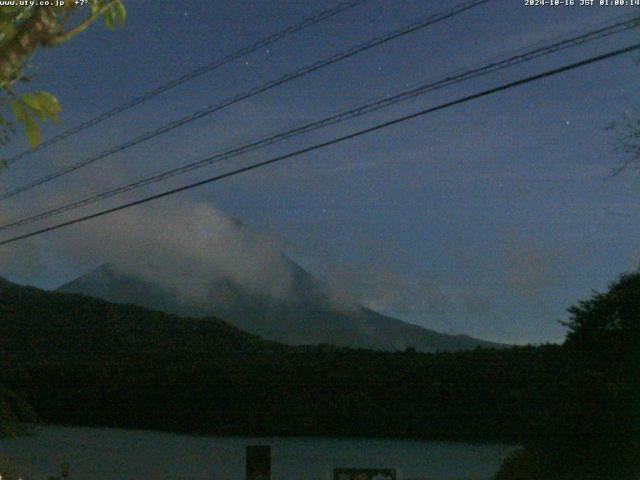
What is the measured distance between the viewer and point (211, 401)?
27.1 meters

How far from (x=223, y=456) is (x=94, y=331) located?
12024mm

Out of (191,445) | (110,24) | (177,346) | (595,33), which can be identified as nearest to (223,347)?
(177,346)

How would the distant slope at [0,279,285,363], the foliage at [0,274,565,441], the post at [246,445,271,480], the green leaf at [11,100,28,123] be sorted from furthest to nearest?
the distant slope at [0,279,285,363] < the foliage at [0,274,565,441] < the post at [246,445,271,480] < the green leaf at [11,100,28,123]

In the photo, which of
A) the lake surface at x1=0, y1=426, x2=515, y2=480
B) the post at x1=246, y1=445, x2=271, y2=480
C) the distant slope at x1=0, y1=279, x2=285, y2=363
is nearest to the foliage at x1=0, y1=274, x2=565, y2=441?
the distant slope at x1=0, y1=279, x2=285, y2=363

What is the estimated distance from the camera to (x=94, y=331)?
33.7m

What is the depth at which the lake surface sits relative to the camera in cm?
1944

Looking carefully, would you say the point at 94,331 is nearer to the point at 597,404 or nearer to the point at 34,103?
the point at 597,404

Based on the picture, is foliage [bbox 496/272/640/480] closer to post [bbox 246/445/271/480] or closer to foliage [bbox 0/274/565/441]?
foliage [bbox 0/274/565/441]

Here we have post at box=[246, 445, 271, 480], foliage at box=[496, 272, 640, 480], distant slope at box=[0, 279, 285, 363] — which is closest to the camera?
foliage at box=[496, 272, 640, 480]

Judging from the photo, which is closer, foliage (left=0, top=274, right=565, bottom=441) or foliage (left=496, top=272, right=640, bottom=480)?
foliage (left=496, top=272, right=640, bottom=480)

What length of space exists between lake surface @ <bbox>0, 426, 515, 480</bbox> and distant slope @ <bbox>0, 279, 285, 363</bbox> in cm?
368

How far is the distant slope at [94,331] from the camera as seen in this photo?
30516mm

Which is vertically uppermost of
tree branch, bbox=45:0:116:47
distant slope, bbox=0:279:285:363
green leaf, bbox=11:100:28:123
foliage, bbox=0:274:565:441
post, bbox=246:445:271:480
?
distant slope, bbox=0:279:285:363

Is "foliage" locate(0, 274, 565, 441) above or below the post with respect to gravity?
above
